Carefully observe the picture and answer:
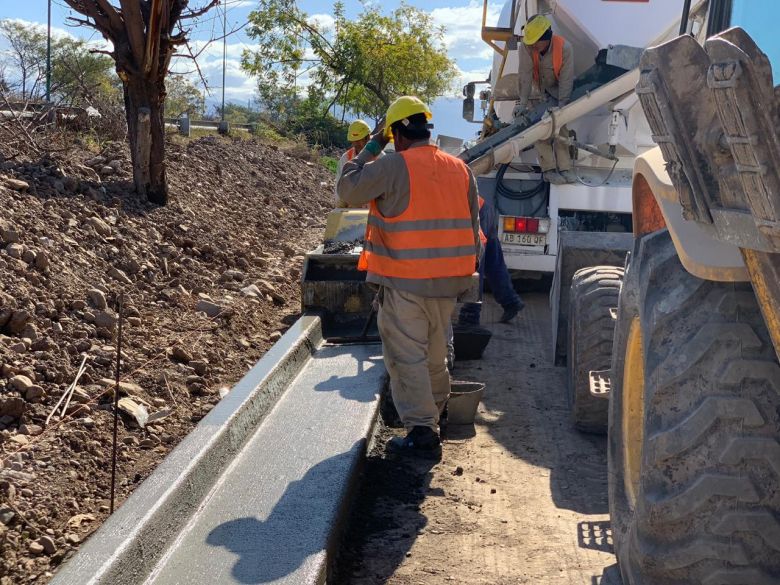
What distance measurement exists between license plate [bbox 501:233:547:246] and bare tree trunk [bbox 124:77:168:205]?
3.77 m

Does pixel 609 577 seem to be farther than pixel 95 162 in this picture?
No

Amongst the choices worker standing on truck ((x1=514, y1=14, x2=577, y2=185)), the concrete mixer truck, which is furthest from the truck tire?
worker standing on truck ((x1=514, y1=14, x2=577, y2=185))

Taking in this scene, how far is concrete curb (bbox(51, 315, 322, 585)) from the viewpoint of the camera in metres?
3.29

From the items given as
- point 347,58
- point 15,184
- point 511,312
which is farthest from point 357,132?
point 347,58

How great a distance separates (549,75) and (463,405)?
5.04 m

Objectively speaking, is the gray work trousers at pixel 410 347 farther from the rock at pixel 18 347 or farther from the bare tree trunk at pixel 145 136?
the bare tree trunk at pixel 145 136

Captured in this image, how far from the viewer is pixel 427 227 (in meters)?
5.23

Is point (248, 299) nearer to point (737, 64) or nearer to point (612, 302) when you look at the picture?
point (612, 302)

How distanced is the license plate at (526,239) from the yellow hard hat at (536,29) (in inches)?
78.4

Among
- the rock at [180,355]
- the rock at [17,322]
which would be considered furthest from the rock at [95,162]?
the rock at [17,322]

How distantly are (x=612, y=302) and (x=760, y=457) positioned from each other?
3.37 m

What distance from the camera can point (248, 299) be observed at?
8695 mm

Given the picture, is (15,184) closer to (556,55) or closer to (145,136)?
(145,136)

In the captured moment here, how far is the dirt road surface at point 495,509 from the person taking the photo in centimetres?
408
